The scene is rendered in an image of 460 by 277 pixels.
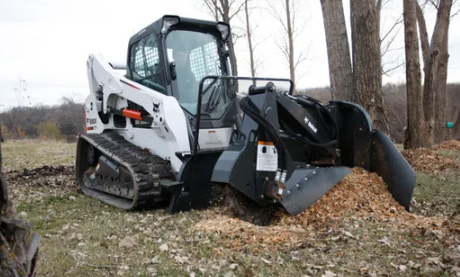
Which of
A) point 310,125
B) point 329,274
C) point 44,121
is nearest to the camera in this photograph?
point 329,274

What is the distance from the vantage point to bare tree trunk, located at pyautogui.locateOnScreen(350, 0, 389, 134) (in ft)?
22.6

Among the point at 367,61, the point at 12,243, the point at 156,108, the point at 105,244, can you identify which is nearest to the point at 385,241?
the point at 105,244

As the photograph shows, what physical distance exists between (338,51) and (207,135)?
3447mm

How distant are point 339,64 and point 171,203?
424cm

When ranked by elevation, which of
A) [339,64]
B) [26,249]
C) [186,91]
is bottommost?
[26,249]

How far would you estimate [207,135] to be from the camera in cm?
533

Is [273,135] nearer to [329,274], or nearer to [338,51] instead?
[329,274]

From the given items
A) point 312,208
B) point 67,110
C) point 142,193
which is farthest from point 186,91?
point 67,110

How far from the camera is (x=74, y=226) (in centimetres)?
448

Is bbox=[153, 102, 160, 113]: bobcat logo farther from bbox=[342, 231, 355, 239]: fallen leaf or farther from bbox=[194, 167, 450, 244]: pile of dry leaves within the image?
bbox=[342, 231, 355, 239]: fallen leaf

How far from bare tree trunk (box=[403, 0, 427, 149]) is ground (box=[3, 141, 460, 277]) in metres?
6.07

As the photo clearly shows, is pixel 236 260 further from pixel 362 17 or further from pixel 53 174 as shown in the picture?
pixel 53 174

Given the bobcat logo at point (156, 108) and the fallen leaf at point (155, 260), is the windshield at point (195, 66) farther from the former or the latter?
the fallen leaf at point (155, 260)

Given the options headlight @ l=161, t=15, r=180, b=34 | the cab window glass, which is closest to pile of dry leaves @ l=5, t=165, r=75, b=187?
the cab window glass
